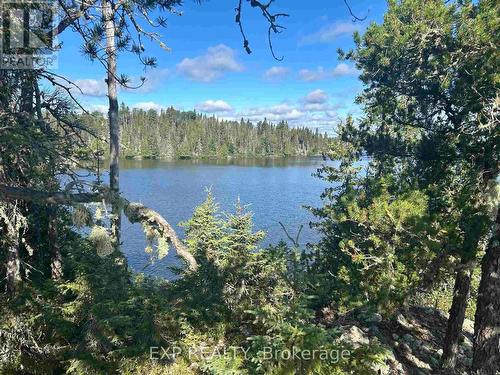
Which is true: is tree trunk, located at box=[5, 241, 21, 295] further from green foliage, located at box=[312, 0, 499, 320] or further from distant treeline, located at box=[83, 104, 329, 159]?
distant treeline, located at box=[83, 104, 329, 159]

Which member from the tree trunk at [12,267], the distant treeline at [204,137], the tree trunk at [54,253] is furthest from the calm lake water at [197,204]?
the distant treeline at [204,137]

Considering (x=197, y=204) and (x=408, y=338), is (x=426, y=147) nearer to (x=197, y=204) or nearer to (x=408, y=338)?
(x=408, y=338)

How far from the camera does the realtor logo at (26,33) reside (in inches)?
127

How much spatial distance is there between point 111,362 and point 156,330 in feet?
2.16

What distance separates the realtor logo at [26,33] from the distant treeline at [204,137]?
97932 millimetres

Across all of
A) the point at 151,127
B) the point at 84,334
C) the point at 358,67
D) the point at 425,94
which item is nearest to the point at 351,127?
the point at 358,67

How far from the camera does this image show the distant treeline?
111 meters

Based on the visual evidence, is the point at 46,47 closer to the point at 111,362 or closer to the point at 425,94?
the point at 111,362

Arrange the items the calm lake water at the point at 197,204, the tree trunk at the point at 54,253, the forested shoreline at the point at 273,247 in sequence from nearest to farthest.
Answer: the forested shoreline at the point at 273,247
the tree trunk at the point at 54,253
the calm lake water at the point at 197,204

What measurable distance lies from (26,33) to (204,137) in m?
125

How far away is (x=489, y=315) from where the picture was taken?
5945 mm

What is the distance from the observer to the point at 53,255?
7.95m

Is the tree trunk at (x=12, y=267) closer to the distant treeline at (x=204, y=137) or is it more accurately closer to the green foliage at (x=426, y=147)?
the green foliage at (x=426, y=147)

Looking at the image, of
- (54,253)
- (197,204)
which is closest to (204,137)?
(197,204)
